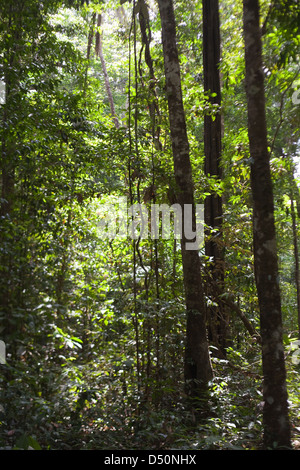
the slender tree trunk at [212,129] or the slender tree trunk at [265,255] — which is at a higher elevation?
the slender tree trunk at [212,129]

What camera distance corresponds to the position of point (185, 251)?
5113 millimetres

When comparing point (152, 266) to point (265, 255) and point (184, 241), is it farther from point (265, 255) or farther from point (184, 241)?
point (265, 255)

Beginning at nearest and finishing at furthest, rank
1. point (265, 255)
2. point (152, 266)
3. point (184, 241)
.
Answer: point (265, 255)
point (184, 241)
point (152, 266)

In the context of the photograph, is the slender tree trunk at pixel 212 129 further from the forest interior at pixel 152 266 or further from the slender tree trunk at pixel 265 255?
the slender tree trunk at pixel 265 255

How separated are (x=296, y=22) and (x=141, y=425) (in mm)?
4293

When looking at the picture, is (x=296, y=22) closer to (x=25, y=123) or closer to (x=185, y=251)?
(x=185, y=251)

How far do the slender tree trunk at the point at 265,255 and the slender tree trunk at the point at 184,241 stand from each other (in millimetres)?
1481

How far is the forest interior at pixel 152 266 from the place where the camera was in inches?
Result: 144

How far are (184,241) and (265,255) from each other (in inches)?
65.7

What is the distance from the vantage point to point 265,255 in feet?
11.6

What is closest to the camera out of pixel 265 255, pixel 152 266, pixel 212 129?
pixel 265 255

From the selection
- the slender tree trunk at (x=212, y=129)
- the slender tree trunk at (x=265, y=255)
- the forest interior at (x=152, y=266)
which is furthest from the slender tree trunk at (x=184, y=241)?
the slender tree trunk at (x=212, y=129)

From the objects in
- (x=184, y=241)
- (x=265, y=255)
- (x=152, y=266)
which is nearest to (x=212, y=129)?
(x=152, y=266)
